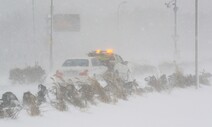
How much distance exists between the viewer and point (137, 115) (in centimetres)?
1334

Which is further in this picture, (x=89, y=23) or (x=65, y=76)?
(x=89, y=23)

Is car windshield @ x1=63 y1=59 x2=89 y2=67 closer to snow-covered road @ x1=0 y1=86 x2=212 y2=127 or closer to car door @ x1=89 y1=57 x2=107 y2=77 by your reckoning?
car door @ x1=89 y1=57 x2=107 y2=77

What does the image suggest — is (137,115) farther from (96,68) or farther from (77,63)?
(77,63)

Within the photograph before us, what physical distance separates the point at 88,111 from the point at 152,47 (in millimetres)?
106471

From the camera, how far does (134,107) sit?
47.6 ft

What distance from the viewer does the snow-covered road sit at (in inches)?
443

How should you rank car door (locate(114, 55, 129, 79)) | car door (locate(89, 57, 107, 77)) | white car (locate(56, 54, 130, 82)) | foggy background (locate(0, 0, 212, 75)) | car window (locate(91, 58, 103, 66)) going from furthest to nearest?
foggy background (locate(0, 0, 212, 75)), car door (locate(114, 55, 129, 79)), car window (locate(91, 58, 103, 66)), car door (locate(89, 57, 107, 77)), white car (locate(56, 54, 130, 82))

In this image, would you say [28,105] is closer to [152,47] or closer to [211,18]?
[152,47]

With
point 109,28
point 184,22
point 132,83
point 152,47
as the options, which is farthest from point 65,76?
point 184,22

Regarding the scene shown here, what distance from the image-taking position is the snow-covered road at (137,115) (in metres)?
11.3

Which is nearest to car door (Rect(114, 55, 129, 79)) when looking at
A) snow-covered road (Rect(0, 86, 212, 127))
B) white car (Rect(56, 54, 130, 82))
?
white car (Rect(56, 54, 130, 82))

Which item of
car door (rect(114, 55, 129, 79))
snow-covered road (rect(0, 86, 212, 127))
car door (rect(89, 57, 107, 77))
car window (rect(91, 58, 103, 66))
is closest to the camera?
snow-covered road (rect(0, 86, 212, 127))

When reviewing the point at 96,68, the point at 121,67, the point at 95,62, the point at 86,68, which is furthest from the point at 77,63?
the point at 121,67

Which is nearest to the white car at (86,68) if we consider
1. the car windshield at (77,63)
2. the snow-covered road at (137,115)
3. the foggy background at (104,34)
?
the car windshield at (77,63)
